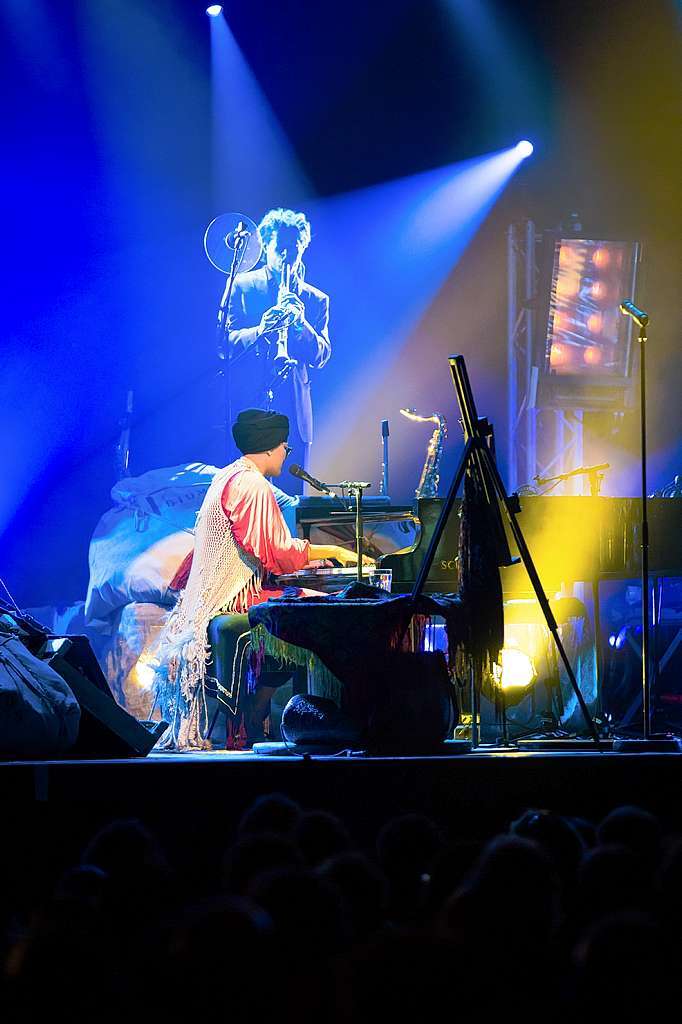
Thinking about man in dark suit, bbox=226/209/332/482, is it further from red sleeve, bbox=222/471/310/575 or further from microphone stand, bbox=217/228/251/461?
red sleeve, bbox=222/471/310/575

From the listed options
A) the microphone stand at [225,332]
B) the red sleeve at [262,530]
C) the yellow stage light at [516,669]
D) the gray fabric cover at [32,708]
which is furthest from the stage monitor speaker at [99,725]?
the microphone stand at [225,332]

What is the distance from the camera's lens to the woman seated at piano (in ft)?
19.8

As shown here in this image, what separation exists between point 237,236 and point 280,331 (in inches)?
33.4

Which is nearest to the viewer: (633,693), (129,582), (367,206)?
(633,693)

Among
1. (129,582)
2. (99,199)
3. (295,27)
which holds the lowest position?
(129,582)

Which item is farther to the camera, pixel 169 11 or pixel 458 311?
pixel 458 311

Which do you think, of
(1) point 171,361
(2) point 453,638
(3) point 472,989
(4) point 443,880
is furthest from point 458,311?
(3) point 472,989

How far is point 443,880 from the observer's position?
2.42 metres

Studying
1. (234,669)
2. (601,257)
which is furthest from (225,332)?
(234,669)

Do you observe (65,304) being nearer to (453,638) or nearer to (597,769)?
(453,638)

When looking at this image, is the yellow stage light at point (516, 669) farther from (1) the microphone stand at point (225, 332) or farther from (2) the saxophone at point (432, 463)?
(1) the microphone stand at point (225, 332)

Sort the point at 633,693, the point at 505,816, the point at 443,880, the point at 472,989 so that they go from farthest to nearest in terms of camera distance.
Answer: the point at 633,693 < the point at 505,816 < the point at 443,880 < the point at 472,989

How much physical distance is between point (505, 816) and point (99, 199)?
7248 mm

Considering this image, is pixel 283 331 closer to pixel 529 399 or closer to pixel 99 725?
pixel 529 399
